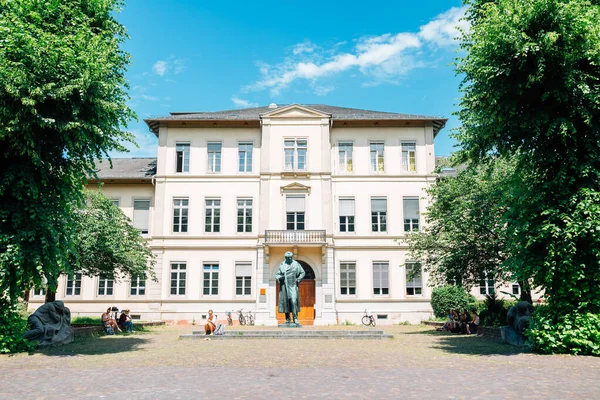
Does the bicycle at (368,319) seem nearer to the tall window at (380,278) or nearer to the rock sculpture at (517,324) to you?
the tall window at (380,278)

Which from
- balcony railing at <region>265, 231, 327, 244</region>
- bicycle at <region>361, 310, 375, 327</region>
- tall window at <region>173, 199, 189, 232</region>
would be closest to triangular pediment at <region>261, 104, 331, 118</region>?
tall window at <region>173, 199, 189, 232</region>

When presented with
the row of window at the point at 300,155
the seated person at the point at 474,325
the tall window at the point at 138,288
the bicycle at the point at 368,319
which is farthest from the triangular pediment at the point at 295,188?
the seated person at the point at 474,325

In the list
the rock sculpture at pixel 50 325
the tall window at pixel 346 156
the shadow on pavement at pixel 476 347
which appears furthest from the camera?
the tall window at pixel 346 156

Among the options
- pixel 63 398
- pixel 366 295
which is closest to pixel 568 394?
pixel 63 398

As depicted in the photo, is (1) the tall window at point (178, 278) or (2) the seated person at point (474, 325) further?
(1) the tall window at point (178, 278)

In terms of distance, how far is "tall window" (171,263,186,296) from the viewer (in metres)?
30.4

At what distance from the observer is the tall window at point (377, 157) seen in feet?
104

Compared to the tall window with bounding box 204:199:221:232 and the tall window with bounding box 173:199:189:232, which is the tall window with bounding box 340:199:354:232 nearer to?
the tall window with bounding box 204:199:221:232

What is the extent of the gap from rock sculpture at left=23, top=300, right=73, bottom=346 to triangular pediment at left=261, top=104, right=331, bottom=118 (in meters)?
18.1

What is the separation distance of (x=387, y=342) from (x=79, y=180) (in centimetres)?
1071

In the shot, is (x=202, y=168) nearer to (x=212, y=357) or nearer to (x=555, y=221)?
(x=212, y=357)

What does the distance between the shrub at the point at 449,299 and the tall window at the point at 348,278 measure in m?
4.72

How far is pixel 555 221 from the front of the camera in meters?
13.0

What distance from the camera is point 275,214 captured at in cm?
3056
